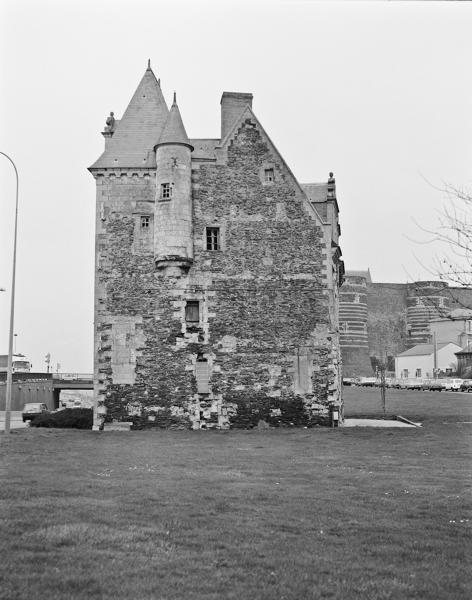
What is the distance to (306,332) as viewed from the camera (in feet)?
108

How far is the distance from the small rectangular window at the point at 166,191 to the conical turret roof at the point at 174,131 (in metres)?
1.89

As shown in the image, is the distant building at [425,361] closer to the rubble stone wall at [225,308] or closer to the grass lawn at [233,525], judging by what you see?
the rubble stone wall at [225,308]

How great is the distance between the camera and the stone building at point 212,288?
32.2 meters

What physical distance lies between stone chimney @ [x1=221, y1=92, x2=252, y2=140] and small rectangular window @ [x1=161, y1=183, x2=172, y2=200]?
5124mm

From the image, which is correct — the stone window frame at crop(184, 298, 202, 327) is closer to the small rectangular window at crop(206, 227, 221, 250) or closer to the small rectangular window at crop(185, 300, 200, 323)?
the small rectangular window at crop(185, 300, 200, 323)

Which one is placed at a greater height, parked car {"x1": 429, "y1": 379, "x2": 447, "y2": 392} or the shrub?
parked car {"x1": 429, "y1": 379, "x2": 447, "y2": 392}

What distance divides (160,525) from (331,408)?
22.1 m

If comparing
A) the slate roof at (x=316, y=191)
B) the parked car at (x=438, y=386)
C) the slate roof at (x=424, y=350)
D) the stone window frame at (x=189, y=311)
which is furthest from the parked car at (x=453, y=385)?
the stone window frame at (x=189, y=311)

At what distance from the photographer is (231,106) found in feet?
120

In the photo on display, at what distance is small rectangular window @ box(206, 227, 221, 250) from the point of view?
33.2 m

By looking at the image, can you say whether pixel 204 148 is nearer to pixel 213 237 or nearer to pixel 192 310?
pixel 213 237

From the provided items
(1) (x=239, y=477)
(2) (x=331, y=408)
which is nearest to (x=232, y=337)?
(2) (x=331, y=408)

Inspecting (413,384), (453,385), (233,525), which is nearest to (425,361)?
(413,384)

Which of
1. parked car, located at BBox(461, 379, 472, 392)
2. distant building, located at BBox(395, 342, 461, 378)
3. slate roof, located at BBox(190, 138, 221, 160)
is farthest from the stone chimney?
distant building, located at BBox(395, 342, 461, 378)
